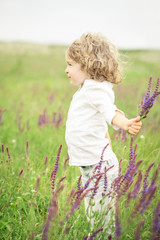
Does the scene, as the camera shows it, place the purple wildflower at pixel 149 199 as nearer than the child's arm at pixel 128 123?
Yes

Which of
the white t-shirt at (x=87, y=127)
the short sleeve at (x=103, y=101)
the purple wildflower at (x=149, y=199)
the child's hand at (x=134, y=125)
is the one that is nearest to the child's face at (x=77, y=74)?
the white t-shirt at (x=87, y=127)

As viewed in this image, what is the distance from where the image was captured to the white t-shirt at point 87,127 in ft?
5.84

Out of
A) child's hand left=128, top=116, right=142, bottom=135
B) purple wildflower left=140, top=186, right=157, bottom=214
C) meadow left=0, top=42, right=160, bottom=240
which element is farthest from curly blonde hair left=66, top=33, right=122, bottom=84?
purple wildflower left=140, top=186, right=157, bottom=214

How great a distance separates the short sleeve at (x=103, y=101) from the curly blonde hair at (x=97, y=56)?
191mm

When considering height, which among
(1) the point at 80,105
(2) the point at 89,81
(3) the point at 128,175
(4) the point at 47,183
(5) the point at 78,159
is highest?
(2) the point at 89,81

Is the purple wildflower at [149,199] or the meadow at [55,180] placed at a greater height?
the purple wildflower at [149,199]

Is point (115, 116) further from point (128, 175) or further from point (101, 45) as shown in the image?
point (101, 45)

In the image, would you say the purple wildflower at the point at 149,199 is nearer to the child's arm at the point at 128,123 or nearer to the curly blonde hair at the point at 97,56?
the child's arm at the point at 128,123

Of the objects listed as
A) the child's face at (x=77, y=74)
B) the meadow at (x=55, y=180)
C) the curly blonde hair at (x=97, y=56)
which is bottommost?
the meadow at (x=55, y=180)

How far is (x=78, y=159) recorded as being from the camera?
6.18 ft

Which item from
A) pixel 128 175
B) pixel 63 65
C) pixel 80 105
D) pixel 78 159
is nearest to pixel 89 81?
pixel 80 105

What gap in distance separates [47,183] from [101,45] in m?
1.54

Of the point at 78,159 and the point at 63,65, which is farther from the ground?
the point at 78,159

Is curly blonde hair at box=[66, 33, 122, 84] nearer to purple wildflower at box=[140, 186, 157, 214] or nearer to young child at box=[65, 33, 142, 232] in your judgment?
→ young child at box=[65, 33, 142, 232]
